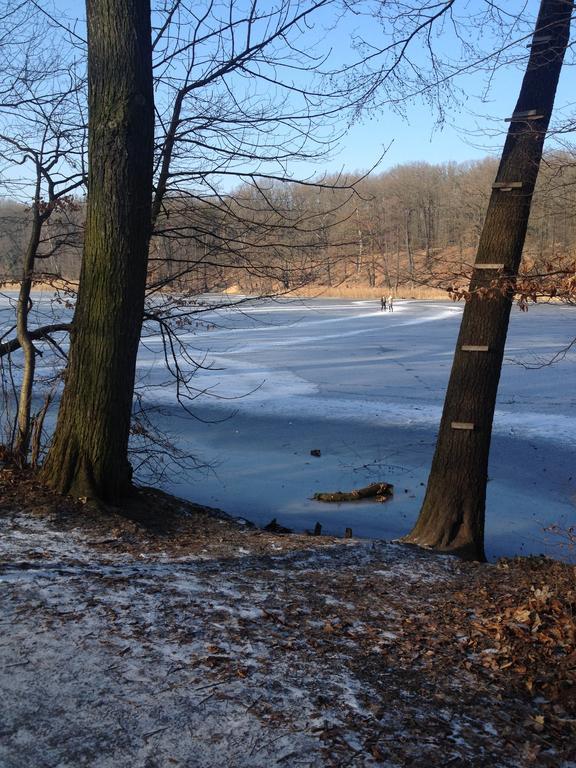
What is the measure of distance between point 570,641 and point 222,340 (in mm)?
23010

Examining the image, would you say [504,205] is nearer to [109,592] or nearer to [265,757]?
[109,592]

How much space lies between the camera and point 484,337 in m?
7.25

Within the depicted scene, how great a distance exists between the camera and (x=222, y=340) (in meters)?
26.7

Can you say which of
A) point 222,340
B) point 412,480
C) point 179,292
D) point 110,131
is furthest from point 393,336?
point 110,131

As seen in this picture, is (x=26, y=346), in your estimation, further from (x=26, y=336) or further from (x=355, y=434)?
(x=355, y=434)

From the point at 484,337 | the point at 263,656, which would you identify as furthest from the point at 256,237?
the point at 263,656

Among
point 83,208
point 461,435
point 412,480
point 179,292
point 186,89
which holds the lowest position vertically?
point 412,480

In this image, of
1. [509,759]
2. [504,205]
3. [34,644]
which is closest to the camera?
[509,759]

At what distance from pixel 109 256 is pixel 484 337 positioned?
11.5 ft

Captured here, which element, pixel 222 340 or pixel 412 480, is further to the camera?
pixel 222 340

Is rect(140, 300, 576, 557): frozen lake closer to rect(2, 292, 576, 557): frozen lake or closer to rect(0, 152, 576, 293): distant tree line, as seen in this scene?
rect(2, 292, 576, 557): frozen lake

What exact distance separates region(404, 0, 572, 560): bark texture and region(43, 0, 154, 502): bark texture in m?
3.01

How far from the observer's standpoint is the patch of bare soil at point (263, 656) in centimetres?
299

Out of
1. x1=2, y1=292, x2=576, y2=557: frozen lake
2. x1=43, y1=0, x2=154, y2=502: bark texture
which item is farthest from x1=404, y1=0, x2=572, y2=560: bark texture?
x1=43, y1=0, x2=154, y2=502: bark texture
